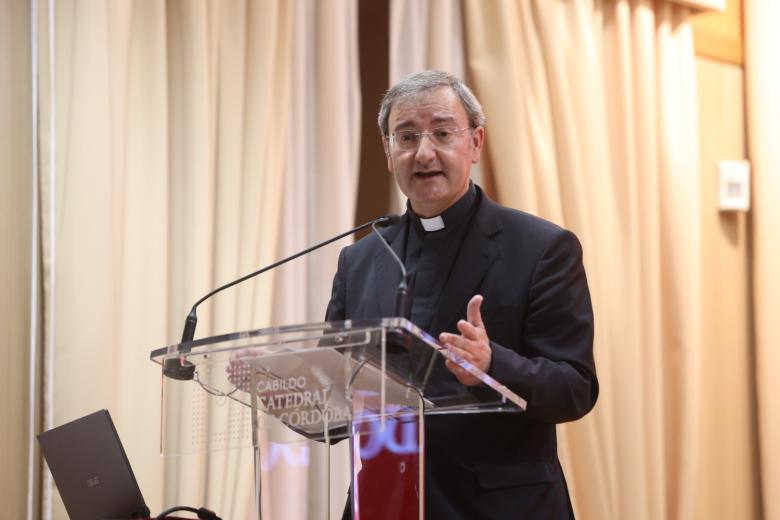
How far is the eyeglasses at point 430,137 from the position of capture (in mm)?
2461

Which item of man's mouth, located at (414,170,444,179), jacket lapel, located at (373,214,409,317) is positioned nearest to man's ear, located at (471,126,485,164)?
man's mouth, located at (414,170,444,179)

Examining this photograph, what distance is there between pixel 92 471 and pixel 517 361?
2.96ft

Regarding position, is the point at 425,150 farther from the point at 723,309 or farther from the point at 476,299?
the point at 723,309

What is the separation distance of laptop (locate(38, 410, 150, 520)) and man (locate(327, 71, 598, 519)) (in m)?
0.64

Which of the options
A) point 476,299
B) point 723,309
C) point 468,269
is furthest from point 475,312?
point 723,309

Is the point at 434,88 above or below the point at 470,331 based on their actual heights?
above

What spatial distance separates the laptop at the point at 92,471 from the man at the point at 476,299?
64cm

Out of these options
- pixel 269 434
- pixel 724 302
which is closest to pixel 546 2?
→ pixel 724 302

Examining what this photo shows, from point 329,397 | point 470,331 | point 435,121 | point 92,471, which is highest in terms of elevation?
point 435,121

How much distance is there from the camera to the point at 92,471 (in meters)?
2.11

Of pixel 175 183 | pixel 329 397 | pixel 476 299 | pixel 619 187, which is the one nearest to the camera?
pixel 329 397

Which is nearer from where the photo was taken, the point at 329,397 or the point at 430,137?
the point at 329,397

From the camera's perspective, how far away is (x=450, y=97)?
2484mm

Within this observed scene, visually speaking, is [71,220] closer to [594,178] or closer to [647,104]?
[594,178]
